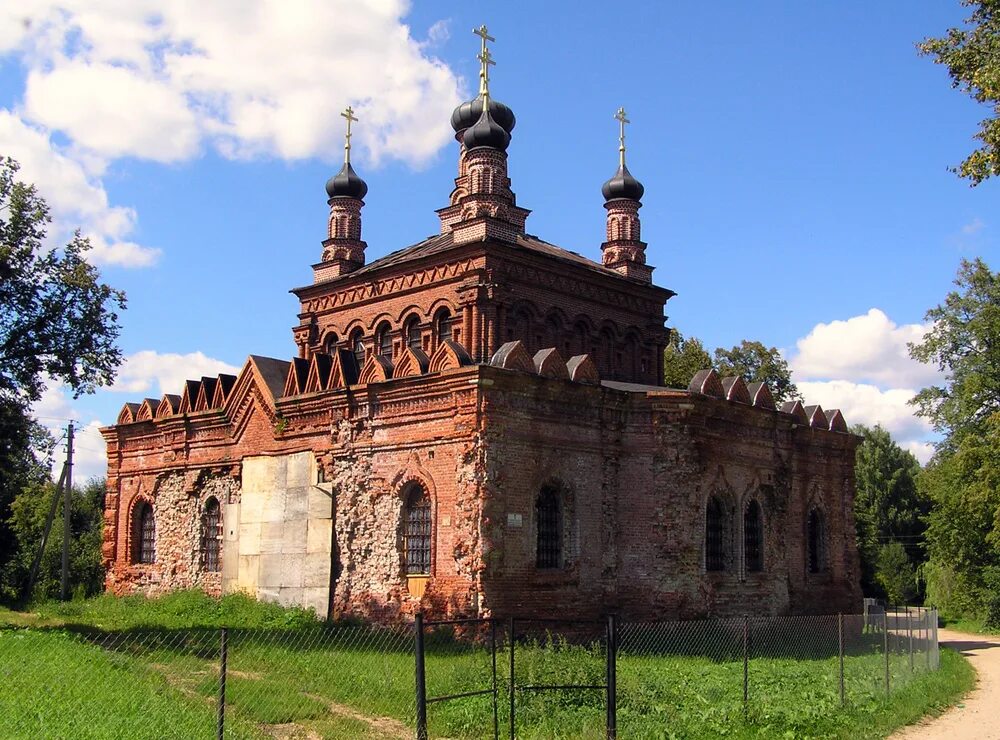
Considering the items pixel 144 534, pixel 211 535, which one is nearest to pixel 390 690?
pixel 211 535

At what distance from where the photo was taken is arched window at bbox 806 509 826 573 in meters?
25.2

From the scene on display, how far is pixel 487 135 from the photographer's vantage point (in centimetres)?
2433

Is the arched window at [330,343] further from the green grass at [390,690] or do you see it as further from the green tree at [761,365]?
the green tree at [761,365]

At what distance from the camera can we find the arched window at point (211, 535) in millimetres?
23922

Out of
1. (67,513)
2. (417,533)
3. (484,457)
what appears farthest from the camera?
(67,513)

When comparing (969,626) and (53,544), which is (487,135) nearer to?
(53,544)

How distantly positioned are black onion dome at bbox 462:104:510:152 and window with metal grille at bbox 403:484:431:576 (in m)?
9.32

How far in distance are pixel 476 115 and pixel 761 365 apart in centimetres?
2203

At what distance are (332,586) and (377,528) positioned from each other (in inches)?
65.6

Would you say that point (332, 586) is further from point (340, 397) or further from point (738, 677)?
point (738, 677)

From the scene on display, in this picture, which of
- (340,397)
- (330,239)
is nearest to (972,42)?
(340,397)

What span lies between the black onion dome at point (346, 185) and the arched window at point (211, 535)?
10187 millimetres

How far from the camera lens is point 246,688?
12977 mm

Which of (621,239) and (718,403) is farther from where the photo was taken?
(621,239)
